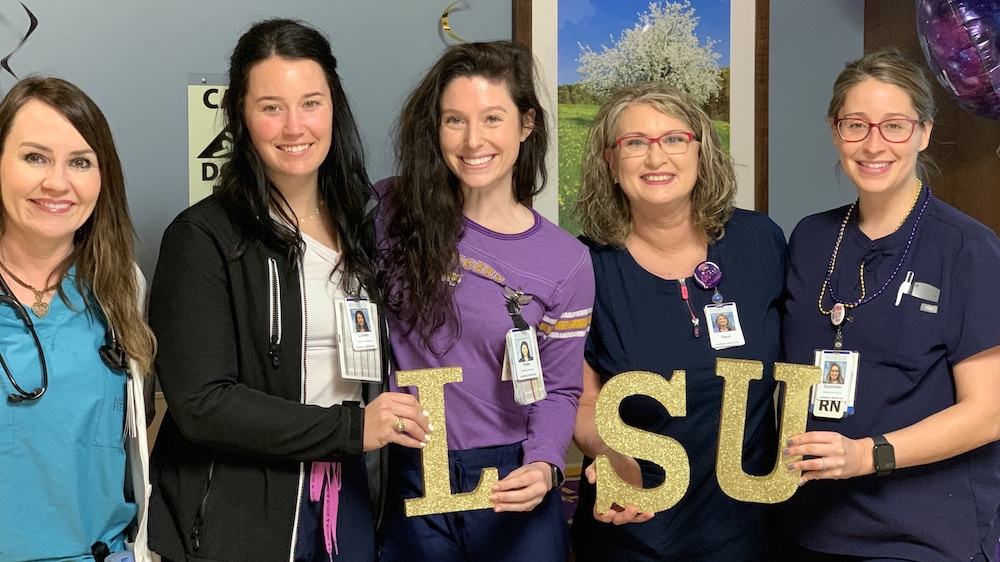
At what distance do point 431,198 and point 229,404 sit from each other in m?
0.65

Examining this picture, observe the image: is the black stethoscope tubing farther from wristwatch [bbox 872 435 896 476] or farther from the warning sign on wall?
wristwatch [bbox 872 435 896 476]

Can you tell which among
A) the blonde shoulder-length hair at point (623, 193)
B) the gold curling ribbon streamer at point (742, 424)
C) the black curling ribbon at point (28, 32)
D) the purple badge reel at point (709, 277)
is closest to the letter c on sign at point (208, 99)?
Answer: the black curling ribbon at point (28, 32)

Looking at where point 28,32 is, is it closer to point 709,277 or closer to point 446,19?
point 446,19

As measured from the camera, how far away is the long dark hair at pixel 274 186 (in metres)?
1.93

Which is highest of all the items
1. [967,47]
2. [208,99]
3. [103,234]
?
[967,47]

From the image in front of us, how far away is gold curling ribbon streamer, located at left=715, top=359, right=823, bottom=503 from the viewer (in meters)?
1.98

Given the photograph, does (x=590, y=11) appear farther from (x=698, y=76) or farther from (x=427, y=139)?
(x=427, y=139)

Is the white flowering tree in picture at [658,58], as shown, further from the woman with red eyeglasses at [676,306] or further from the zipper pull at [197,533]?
the zipper pull at [197,533]

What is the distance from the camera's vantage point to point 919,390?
2012 millimetres

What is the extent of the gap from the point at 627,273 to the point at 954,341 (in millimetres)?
722

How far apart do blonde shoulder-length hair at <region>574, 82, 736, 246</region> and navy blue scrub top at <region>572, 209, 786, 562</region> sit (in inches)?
3.0

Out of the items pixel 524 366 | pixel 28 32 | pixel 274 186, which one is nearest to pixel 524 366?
pixel 524 366

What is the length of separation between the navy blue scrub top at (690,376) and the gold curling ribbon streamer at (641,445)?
0.19m

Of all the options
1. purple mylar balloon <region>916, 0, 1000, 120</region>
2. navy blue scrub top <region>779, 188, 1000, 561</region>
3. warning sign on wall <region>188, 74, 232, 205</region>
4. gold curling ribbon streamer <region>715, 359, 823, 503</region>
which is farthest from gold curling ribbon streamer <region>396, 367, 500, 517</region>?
purple mylar balloon <region>916, 0, 1000, 120</region>
